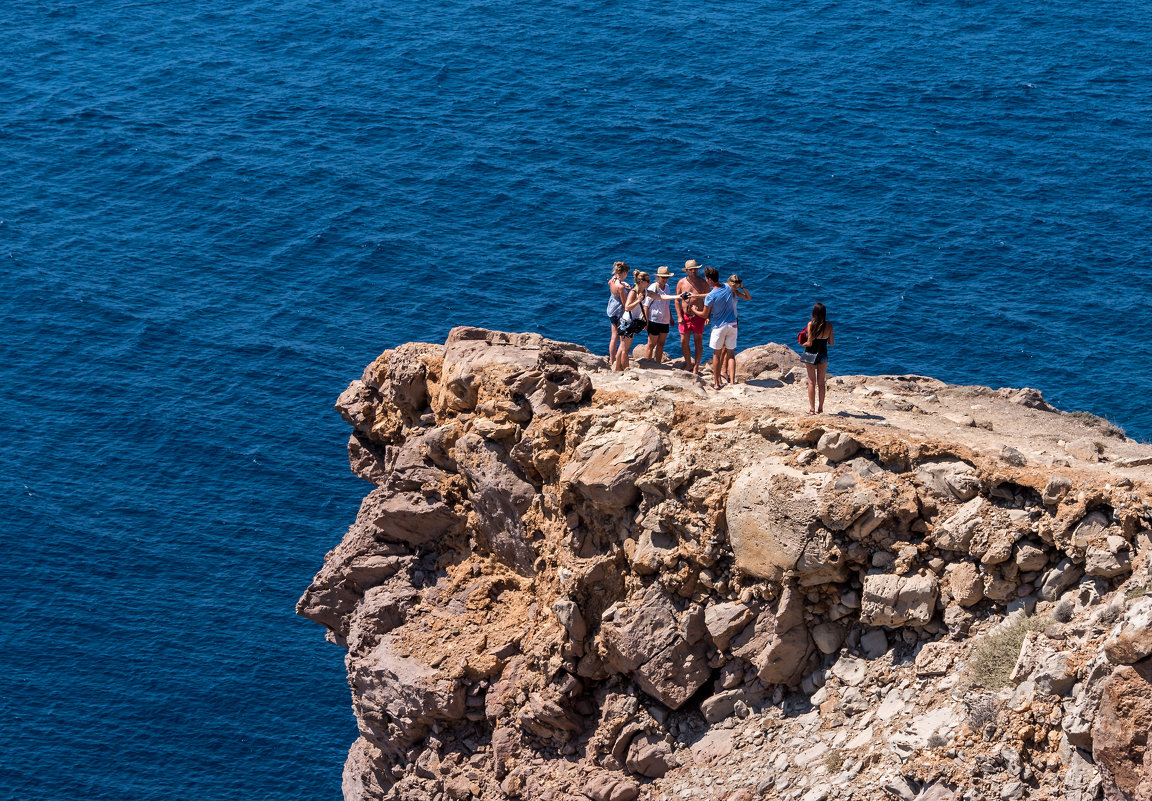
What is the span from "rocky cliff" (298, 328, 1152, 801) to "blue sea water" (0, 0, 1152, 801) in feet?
110

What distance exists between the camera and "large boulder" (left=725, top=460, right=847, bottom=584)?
3541 centimetres

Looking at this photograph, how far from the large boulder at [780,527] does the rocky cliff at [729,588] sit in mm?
74

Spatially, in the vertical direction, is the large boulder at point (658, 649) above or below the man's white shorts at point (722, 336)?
below

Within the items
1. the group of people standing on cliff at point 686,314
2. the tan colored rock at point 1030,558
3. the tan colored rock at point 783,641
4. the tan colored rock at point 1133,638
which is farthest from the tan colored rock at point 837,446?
the tan colored rock at point 1133,638

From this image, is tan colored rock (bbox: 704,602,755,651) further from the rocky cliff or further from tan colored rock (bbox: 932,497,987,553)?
tan colored rock (bbox: 932,497,987,553)

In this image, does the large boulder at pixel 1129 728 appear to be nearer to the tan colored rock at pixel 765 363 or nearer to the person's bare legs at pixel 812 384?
the person's bare legs at pixel 812 384

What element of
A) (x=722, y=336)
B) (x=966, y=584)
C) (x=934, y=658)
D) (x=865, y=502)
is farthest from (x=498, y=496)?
(x=966, y=584)

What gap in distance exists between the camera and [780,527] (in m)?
35.9

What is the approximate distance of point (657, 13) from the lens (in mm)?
151125

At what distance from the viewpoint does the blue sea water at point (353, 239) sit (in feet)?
275

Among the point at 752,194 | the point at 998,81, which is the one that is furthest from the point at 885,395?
the point at 998,81

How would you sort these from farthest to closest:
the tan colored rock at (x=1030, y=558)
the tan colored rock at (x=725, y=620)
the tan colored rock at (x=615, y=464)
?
the tan colored rock at (x=615, y=464), the tan colored rock at (x=725, y=620), the tan colored rock at (x=1030, y=558)

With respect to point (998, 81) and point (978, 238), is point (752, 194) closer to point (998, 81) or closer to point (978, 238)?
point (978, 238)

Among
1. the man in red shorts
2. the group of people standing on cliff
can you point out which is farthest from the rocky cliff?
the man in red shorts
